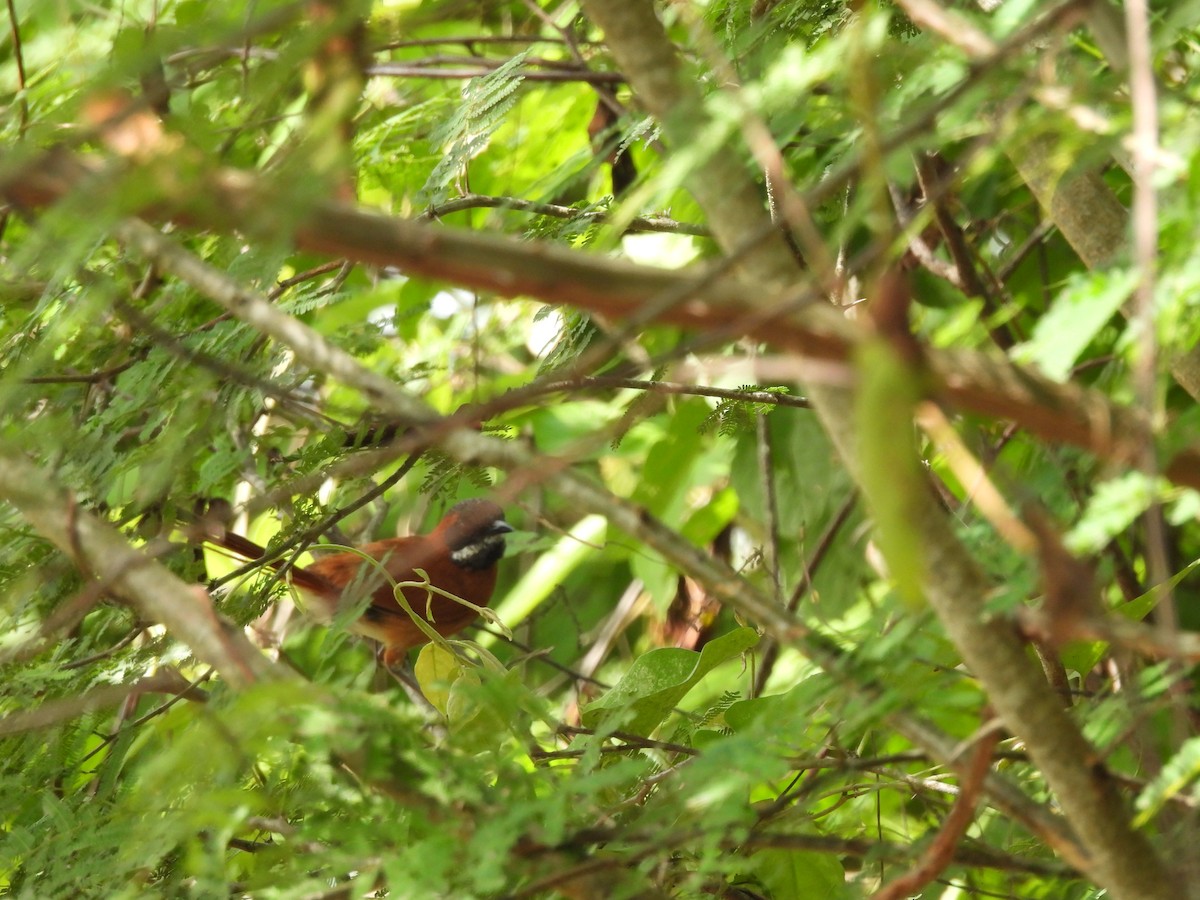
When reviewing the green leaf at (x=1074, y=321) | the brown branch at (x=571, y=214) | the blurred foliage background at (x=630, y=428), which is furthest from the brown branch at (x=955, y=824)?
the brown branch at (x=571, y=214)

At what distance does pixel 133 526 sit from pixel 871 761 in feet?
6.12

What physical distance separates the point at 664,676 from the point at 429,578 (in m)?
1.68

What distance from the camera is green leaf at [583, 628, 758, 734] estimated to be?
2283 mm

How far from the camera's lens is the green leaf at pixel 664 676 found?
228 cm

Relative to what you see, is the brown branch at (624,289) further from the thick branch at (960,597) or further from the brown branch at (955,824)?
the brown branch at (955,824)

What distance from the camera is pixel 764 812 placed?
151 cm

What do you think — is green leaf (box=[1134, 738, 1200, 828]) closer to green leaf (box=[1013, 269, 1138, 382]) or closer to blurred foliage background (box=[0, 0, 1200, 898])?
blurred foliage background (box=[0, 0, 1200, 898])

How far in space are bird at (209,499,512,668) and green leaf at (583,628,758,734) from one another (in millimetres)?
1359

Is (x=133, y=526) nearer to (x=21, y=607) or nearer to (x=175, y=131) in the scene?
(x=21, y=607)

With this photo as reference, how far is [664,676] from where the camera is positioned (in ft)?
7.80

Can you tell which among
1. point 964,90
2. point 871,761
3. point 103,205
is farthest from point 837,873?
point 103,205

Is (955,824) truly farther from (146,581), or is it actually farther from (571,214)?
(571,214)

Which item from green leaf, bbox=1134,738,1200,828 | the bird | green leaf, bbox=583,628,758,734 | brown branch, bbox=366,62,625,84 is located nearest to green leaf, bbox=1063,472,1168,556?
green leaf, bbox=1134,738,1200,828

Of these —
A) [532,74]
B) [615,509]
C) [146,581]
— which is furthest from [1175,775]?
[532,74]
